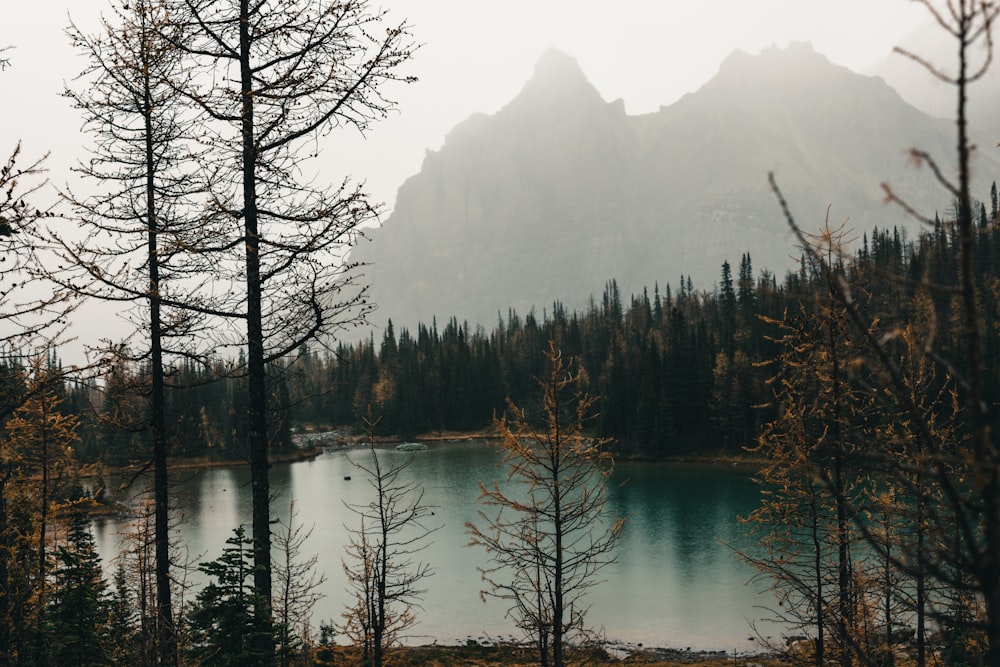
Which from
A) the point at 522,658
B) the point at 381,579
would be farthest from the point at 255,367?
the point at 522,658

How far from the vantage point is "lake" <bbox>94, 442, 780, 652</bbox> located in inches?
1152

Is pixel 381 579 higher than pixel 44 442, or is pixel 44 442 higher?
pixel 44 442

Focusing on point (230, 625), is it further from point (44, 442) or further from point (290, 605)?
point (290, 605)

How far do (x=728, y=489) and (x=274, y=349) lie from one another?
55.6 m

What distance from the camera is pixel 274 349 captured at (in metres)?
9.83

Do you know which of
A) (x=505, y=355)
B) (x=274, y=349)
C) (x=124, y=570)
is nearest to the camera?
(x=274, y=349)

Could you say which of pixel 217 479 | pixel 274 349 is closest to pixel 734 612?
pixel 274 349

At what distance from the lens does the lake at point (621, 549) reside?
29250mm

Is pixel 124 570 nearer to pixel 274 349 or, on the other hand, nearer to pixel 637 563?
pixel 274 349

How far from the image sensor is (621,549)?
40.2m

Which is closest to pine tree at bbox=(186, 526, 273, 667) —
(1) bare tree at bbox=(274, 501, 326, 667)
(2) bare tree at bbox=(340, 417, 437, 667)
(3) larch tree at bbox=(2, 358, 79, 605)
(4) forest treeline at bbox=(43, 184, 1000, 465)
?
(1) bare tree at bbox=(274, 501, 326, 667)

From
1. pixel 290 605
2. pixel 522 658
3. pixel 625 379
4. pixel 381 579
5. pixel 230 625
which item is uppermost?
pixel 625 379

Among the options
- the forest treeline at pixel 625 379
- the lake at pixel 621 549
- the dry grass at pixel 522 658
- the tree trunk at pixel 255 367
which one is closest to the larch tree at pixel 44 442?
the lake at pixel 621 549

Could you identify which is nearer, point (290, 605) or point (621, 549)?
point (290, 605)
